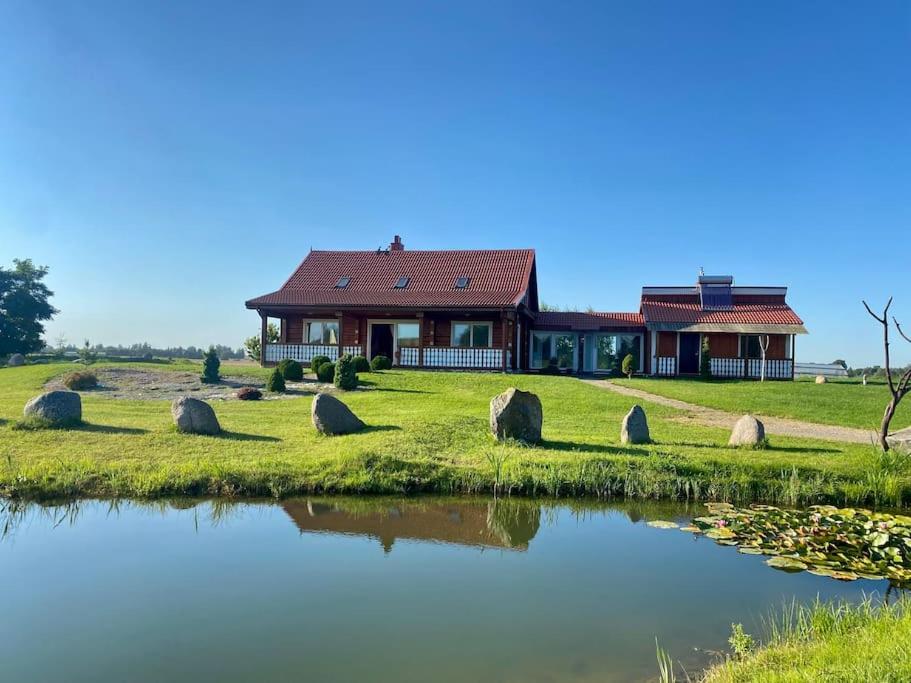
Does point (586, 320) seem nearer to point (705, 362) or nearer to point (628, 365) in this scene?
point (628, 365)

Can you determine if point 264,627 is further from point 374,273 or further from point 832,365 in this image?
point 832,365

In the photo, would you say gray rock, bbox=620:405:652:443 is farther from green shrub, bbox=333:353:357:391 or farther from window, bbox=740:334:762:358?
window, bbox=740:334:762:358

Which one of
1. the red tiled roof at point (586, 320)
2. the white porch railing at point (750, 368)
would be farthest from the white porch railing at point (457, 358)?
the white porch railing at point (750, 368)

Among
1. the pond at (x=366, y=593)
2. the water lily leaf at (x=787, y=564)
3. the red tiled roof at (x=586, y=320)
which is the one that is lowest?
the pond at (x=366, y=593)

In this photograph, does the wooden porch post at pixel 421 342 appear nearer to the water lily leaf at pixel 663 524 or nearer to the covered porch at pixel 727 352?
the covered porch at pixel 727 352

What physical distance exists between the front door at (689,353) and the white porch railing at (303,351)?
546 inches

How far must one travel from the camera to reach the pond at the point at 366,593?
14.5 ft

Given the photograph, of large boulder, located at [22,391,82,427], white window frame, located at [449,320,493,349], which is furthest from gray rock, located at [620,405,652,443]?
white window frame, located at [449,320,493,349]

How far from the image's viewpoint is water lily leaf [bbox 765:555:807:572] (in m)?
6.15

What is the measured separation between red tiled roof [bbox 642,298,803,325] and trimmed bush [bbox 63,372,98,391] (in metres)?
21.4

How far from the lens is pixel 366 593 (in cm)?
556

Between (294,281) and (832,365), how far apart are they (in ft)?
119

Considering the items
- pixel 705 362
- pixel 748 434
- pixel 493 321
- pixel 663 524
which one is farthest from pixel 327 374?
pixel 663 524

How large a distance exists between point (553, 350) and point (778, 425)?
1518 cm
